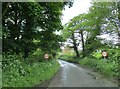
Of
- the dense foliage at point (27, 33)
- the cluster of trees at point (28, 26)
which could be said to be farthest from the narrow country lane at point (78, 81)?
the cluster of trees at point (28, 26)

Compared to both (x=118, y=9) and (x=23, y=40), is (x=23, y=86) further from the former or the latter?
(x=118, y=9)

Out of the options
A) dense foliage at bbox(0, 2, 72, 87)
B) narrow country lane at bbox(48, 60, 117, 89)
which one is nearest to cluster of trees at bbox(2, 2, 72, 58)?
dense foliage at bbox(0, 2, 72, 87)

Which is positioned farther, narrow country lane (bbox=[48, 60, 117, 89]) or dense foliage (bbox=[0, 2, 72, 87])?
narrow country lane (bbox=[48, 60, 117, 89])

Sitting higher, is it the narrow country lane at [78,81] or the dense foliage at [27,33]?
the dense foliage at [27,33]

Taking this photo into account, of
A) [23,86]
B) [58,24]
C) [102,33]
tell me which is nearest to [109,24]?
[102,33]

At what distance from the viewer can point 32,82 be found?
39.6 feet

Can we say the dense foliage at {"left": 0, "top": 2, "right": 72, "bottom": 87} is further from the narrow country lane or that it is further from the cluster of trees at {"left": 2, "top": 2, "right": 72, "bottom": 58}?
the narrow country lane

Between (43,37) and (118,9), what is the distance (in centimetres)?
729

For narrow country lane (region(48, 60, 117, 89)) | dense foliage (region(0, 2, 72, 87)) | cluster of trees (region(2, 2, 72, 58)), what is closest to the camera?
dense foliage (region(0, 2, 72, 87))

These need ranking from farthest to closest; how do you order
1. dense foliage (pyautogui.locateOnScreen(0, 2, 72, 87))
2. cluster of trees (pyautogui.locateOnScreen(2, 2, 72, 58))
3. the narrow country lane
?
cluster of trees (pyautogui.locateOnScreen(2, 2, 72, 58)) < the narrow country lane < dense foliage (pyautogui.locateOnScreen(0, 2, 72, 87))

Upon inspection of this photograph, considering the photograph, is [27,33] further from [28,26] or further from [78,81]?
[78,81]

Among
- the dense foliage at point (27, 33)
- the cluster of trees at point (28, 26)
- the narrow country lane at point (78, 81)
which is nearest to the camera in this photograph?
the dense foliage at point (27, 33)

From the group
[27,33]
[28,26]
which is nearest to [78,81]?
[27,33]

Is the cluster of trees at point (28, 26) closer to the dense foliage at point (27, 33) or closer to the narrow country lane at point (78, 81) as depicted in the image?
the dense foliage at point (27, 33)
